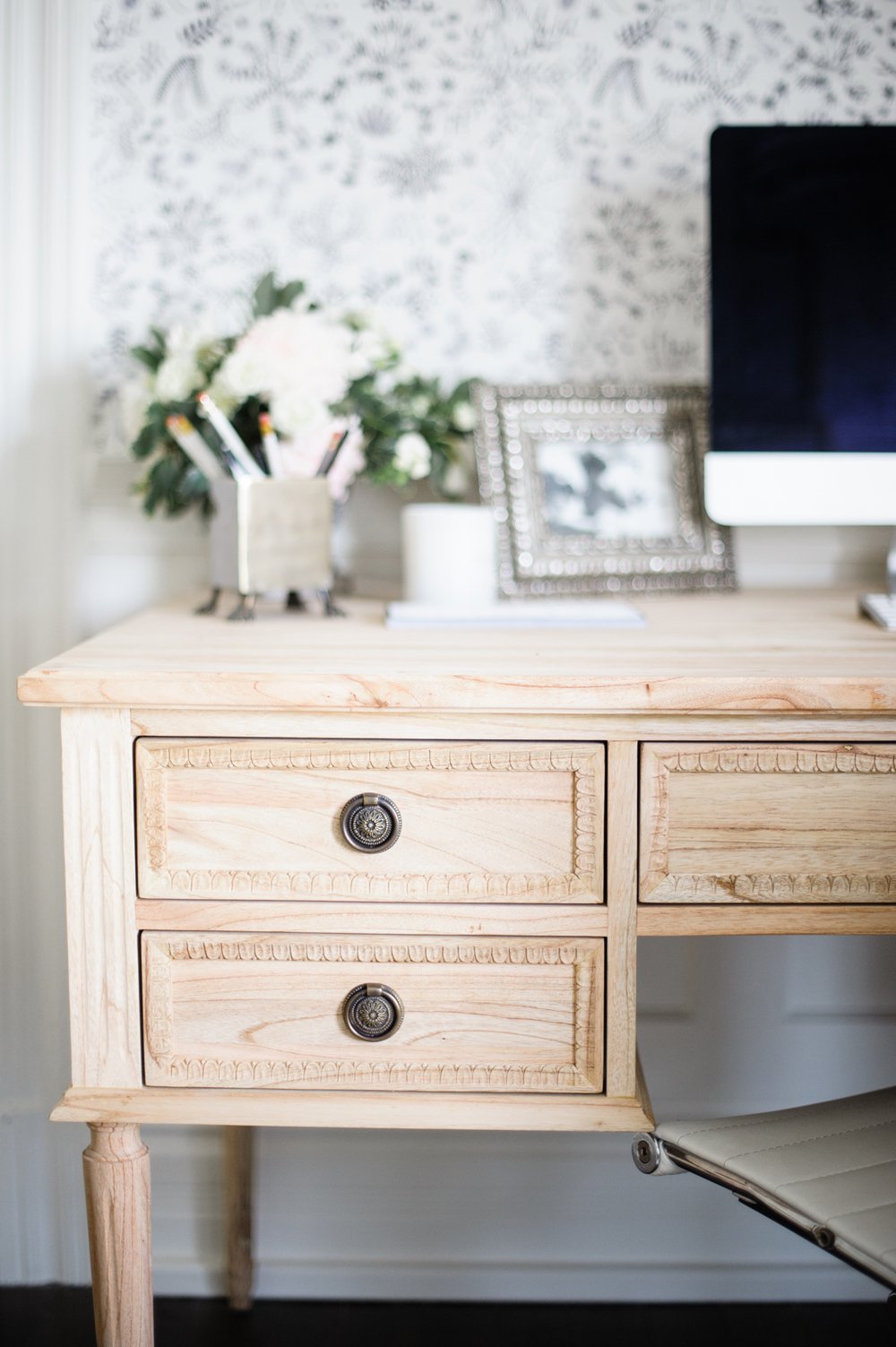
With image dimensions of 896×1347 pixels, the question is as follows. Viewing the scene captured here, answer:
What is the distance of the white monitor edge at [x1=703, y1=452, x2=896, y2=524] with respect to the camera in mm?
1044

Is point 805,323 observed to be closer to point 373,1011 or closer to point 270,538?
point 270,538

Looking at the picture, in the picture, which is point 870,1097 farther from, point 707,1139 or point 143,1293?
point 143,1293

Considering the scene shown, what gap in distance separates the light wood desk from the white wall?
22.2 inches

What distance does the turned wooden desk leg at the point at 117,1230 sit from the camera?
821 millimetres

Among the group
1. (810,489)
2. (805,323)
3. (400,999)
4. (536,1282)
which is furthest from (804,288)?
(536,1282)

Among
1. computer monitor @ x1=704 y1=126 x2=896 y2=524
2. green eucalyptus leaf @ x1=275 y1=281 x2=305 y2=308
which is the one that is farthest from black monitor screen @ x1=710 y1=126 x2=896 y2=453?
green eucalyptus leaf @ x1=275 y1=281 x2=305 y2=308

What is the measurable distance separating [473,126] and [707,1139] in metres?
1.16

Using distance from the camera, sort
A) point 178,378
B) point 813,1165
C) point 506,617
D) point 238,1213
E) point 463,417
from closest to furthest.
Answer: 1. point 813,1165
2. point 506,617
3. point 178,378
4. point 463,417
5. point 238,1213

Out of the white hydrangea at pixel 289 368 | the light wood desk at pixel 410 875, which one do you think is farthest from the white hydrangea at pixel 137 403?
the light wood desk at pixel 410 875

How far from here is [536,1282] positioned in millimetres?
1366

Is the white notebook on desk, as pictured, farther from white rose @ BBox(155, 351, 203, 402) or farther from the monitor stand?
white rose @ BBox(155, 351, 203, 402)

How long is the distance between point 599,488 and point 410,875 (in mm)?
590

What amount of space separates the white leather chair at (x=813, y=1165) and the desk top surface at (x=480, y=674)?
336 millimetres

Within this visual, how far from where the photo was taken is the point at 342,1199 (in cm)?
138
